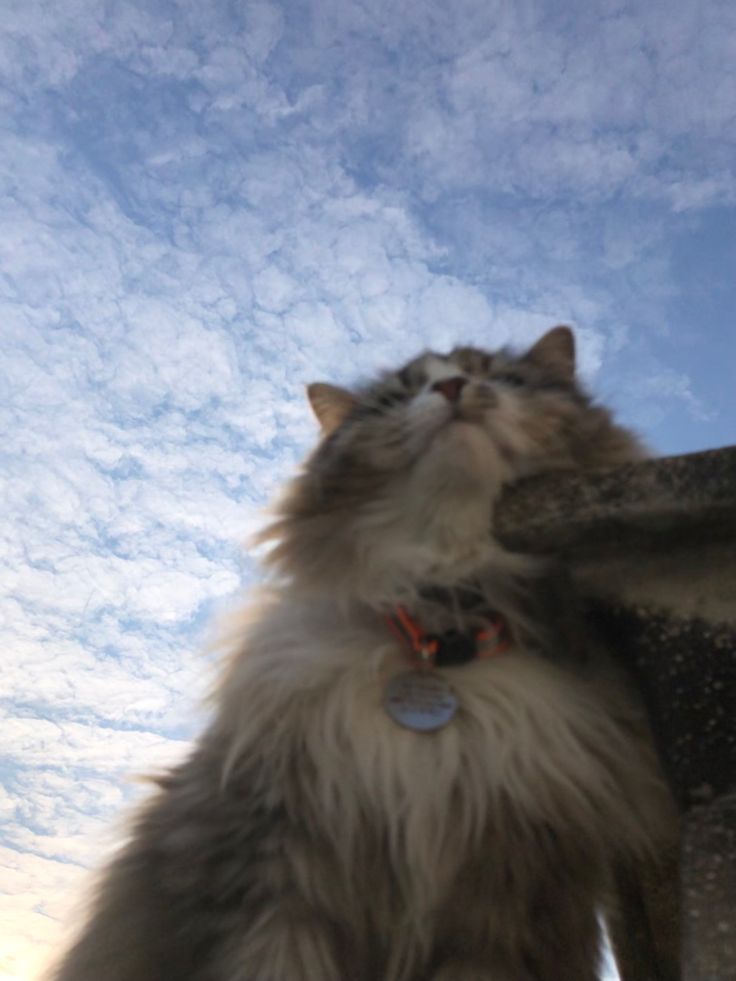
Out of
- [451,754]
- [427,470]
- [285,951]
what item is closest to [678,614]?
[451,754]

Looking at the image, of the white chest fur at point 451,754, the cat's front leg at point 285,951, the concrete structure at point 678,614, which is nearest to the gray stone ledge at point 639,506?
the concrete structure at point 678,614

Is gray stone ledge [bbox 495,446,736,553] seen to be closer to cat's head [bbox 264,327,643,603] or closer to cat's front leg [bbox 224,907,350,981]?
cat's head [bbox 264,327,643,603]

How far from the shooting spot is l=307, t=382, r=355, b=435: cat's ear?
2863 millimetres

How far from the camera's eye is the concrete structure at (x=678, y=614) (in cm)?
137

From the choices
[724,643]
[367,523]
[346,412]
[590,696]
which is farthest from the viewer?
[346,412]

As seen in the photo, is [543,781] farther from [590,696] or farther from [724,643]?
[724,643]

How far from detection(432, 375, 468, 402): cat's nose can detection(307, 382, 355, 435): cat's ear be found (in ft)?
1.43

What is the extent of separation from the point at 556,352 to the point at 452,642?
129 cm

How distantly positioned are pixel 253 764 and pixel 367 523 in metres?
0.65

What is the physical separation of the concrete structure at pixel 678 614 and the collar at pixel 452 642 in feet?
0.83

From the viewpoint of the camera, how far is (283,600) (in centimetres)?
235

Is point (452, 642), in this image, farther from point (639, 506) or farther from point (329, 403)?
point (329, 403)

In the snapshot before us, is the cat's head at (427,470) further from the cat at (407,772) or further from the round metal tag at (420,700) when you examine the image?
the round metal tag at (420,700)

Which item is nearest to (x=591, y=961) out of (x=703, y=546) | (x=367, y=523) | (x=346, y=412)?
(x=703, y=546)
